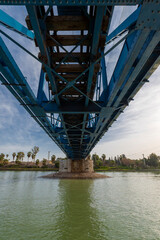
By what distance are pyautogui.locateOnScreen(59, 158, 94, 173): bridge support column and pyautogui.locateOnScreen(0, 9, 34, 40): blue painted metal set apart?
1627 inches

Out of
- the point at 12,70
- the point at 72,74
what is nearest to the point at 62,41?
the point at 72,74

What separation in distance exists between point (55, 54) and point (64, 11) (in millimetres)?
1854

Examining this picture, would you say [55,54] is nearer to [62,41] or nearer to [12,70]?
[62,41]

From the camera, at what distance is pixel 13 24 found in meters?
5.71

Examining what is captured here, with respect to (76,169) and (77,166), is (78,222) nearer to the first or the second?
(76,169)

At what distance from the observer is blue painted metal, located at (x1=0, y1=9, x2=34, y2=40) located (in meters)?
5.39

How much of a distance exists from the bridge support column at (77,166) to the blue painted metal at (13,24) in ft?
136

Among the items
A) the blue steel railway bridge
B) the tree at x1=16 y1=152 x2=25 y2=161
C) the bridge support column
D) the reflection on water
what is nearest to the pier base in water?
the bridge support column

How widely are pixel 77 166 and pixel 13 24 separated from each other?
42924mm

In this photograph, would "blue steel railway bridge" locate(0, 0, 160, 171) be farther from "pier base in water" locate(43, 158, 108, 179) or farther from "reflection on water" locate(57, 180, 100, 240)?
"pier base in water" locate(43, 158, 108, 179)

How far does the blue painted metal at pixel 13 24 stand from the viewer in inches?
212

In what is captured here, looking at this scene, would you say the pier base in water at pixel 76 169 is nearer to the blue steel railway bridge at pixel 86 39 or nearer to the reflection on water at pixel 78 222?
the reflection on water at pixel 78 222

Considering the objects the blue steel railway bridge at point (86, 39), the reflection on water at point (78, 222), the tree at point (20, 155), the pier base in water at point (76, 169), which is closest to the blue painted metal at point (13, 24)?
the blue steel railway bridge at point (86, 39)

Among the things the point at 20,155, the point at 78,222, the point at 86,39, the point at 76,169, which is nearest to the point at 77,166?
the point at 76,169
